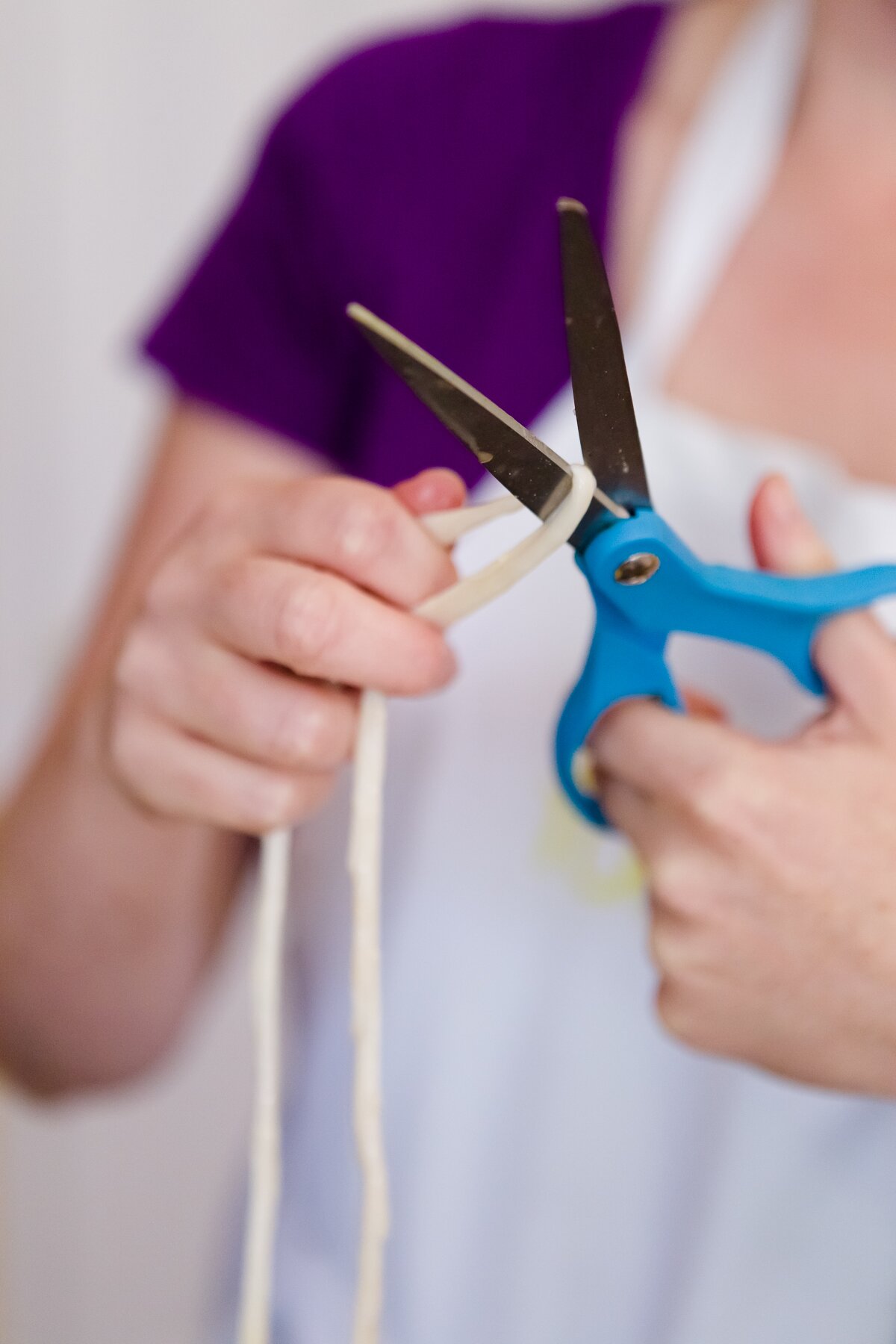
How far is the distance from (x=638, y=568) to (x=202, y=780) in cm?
16

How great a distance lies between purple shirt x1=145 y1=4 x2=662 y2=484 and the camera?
0.50 meters

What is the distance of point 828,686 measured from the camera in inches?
12.9

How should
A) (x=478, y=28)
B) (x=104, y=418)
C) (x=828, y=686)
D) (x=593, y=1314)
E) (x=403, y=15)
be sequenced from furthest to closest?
(x=104, y=418) → (x=403, y=15) → (x=478, y=28) → (x=593, y=1314) → (x=828, y=686)

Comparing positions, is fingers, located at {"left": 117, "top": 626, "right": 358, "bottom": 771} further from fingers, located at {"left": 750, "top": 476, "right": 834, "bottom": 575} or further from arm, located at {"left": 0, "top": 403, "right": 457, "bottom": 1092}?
fingers, located at {"left": 750, "top": 476, "right": 834, "bottom": 575}

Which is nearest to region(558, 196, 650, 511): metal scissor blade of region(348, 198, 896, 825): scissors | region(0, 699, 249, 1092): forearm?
region(348, 198, 896, 825): scissors

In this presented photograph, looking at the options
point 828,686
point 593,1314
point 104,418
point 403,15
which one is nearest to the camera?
point 828,686

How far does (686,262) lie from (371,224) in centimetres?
15

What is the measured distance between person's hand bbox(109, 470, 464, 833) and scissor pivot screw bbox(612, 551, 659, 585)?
5 cm

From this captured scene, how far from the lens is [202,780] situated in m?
0.37

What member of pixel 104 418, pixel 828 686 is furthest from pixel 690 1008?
pixel 104 418

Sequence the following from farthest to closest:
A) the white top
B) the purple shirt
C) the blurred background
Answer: the blurred background, the purple shirt, the white top

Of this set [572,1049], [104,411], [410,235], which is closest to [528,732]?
[572,1049]

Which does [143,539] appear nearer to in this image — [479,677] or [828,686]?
[479,677]

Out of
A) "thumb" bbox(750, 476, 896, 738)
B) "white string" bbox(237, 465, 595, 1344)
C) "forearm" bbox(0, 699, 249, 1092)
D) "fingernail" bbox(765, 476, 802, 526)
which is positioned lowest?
"forearm" bbox(0, 699, 249, 1092)
